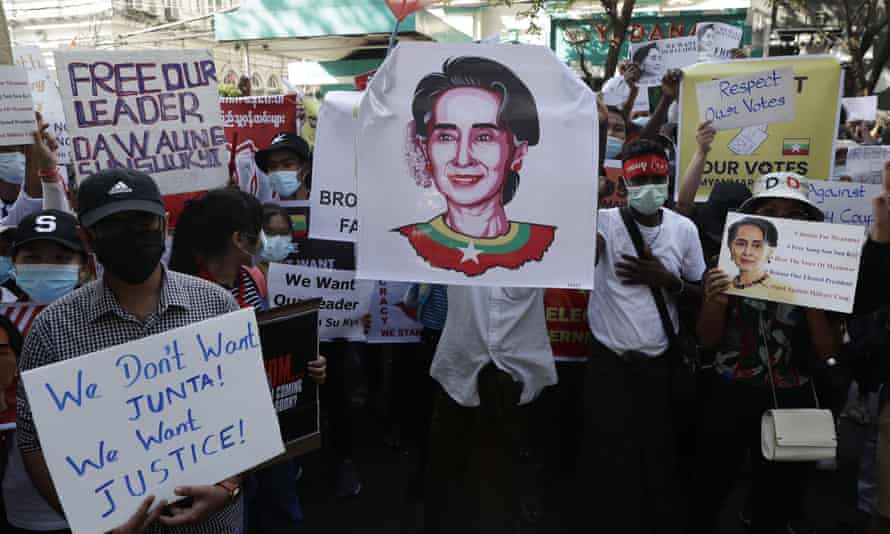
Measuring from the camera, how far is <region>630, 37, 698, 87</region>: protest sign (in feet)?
23.2

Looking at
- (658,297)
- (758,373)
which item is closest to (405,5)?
(658,297)

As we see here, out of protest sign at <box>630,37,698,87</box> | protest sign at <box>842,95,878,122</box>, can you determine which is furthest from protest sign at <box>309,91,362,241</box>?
protest sign at <box>842,95,878,122</box>

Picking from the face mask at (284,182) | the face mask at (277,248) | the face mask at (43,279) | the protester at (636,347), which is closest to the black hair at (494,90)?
the protester at (636,347)

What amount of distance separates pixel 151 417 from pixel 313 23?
1745cm

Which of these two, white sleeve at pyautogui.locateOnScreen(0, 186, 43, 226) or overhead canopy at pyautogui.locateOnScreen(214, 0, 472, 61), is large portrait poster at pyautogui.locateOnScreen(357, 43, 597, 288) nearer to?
white sleeve at pyautogui.locateOnScreen(0, 186, 43, 226)

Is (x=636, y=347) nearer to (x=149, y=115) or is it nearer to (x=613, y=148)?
(x=613, y=148)

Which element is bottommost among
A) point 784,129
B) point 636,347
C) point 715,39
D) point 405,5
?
point 636,347

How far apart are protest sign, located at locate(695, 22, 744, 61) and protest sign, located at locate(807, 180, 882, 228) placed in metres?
3.20

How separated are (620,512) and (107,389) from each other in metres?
2.65

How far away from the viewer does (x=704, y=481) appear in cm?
325

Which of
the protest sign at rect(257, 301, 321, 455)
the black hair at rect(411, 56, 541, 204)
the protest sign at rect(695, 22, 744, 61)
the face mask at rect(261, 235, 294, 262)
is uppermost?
the protest sign at rect(695, 22, 744, 61)

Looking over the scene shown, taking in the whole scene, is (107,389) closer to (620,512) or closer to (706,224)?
(620,512)

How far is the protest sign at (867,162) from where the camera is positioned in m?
5.11

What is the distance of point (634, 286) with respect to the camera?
3.29 metres
